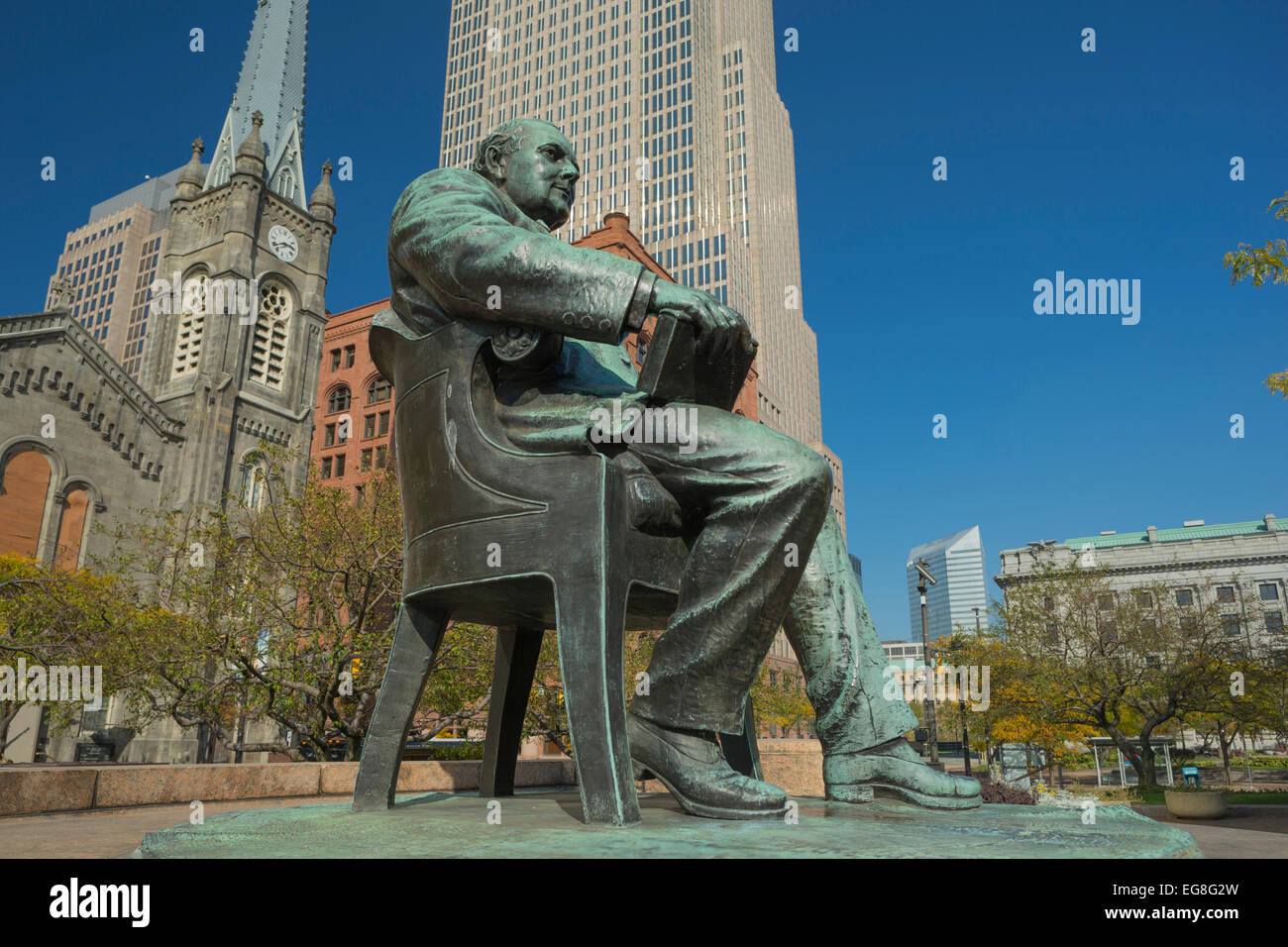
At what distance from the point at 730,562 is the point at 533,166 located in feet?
6.20

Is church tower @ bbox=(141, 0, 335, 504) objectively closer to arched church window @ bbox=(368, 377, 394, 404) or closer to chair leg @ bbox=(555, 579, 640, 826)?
arched church window @ bbox=(368, 377, 394, 404)

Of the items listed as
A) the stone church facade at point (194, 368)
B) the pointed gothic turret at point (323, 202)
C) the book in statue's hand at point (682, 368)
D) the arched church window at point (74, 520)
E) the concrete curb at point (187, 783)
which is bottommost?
the concrete curb at point (187, 783)

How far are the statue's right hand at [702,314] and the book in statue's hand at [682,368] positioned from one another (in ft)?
0.09

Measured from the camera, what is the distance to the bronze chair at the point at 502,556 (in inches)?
105

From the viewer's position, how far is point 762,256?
98125 millimetres

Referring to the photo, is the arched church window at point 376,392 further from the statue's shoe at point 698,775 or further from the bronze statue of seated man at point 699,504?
the statue's shoe at point 698,775

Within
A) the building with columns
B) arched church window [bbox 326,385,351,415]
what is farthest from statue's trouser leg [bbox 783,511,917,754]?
the building with columns

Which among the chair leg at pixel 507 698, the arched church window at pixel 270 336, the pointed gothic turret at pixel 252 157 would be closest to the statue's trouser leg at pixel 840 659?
the chair leg at pixel 507 698

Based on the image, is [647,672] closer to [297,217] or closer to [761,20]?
[297,217]

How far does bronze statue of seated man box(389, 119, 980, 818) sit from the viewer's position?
282 centimetres

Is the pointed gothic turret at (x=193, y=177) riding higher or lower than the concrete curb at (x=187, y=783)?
higher

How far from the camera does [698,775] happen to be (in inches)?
108
